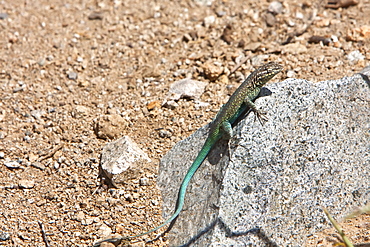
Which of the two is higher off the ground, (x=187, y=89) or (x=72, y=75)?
(x=187, y=89)

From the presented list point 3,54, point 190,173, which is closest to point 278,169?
point 190,173

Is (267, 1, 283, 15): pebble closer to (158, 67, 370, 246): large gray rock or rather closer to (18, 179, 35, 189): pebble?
(158, 67, 370, 246): large gray rock

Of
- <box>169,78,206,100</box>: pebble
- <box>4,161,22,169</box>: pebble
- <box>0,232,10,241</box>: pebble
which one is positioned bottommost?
<box>0,232,10,241</box>: pebble

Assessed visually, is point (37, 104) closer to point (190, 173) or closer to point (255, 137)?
point (190, 173)

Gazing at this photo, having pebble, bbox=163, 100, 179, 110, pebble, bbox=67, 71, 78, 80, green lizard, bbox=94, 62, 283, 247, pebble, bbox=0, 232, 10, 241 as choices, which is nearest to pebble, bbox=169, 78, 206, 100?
pebble, bbox=163, 100, 179, 110

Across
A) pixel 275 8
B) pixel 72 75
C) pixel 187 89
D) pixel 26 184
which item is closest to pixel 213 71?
pixel 187 89

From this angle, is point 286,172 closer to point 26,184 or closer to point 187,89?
point 187,89

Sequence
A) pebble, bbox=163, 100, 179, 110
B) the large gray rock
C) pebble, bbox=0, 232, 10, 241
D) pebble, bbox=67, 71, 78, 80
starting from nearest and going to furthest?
the large gray rock → pebble, bbox=0, 232, 10, 241 → pebble, bbox=163, 100, 179, 110 → pebble, bbox=67, 71, 78, 80
